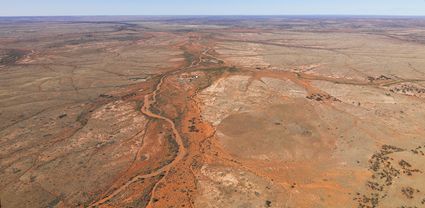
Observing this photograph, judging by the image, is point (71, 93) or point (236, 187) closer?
point (236, 187)

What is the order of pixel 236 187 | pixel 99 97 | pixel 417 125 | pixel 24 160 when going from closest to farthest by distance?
pixel 236 187 < pixel 24 160 < pixel 417 125 < pixel 99 97

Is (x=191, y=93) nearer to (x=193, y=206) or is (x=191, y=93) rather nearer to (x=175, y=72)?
(x=175, y=72)

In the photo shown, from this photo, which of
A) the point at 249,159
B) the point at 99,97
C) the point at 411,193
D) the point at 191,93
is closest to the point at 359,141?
the point at 411,193

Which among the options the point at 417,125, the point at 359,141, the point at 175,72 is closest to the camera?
the point at 359,141

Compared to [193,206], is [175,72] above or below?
above

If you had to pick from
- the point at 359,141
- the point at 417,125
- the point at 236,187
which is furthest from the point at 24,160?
the point at 417,125

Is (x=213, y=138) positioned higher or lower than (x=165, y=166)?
higher

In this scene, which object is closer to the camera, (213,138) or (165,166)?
(165,166)
